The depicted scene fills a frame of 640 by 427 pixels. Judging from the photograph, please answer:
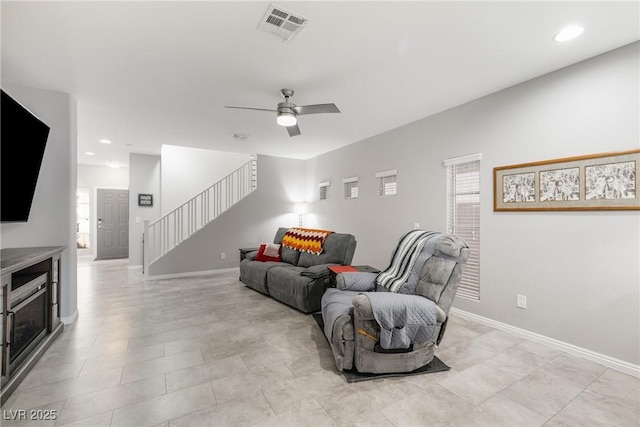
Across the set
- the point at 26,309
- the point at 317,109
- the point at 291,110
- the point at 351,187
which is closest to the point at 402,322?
the point at 317,109

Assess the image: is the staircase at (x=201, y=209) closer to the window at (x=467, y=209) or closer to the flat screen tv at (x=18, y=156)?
the flat screen tv at (x=18, y=156)

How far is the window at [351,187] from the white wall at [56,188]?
13.7 feet

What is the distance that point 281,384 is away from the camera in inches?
83.5

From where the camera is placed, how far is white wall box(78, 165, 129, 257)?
791 cm

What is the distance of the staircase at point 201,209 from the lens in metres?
5.75

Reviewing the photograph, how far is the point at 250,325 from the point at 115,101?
10.5 feet

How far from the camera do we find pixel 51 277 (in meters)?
2.84

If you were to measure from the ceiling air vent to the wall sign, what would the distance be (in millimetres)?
5938

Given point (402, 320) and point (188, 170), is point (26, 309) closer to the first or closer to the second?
point (402, 320)

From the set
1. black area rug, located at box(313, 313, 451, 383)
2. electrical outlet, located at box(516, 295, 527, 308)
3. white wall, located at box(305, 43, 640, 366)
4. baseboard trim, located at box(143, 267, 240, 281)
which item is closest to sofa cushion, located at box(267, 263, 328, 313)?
black area rug, located at box(313, 313, 451, 383)

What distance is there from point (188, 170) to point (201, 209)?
3.19ft

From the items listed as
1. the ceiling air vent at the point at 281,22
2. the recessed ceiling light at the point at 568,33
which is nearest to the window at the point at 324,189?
the ceiling air vent at the point at 281,22

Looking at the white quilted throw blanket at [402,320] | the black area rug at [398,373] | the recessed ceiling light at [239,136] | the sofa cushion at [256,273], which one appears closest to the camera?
the white quilted throw blanket at [402,320]

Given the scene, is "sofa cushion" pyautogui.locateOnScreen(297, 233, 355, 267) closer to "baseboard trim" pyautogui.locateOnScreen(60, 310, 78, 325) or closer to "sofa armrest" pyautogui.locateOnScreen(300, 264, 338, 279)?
"sofa armrest" pyautogui.locateOnScreen(300, 264, 338, 279)
